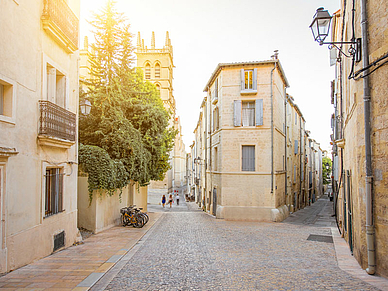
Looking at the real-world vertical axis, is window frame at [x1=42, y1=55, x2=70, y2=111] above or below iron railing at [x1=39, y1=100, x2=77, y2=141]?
above

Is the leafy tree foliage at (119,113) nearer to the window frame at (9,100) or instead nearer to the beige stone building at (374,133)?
the window frame at (9,100)

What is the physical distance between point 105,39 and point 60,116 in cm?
1150

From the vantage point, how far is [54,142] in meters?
9.12

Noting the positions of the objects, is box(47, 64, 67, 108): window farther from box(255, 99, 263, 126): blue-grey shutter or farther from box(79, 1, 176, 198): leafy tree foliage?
box(255, 99, 263, 126): blue-grey shutter

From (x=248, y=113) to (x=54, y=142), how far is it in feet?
48.2

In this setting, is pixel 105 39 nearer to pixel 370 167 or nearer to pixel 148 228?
pixel 148 228

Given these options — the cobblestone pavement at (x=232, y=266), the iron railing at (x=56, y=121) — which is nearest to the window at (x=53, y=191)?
the iron railing at (x=56, y=121)

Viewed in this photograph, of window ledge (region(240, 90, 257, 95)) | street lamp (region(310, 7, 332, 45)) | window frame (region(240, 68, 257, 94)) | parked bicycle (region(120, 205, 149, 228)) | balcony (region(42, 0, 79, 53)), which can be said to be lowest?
parked bicycle (region(120, 205, 149, 228))

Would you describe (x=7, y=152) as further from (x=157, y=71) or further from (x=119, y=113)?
(x=157, y=71)

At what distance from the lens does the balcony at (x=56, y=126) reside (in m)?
8.55

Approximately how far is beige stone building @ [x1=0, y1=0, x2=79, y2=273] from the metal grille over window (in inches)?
496

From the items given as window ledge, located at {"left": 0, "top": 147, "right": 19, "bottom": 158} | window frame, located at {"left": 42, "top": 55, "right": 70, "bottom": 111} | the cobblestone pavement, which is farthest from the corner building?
window ledge, located at {"left": 0, "top": 147, "right": 19, "bottom": 158}

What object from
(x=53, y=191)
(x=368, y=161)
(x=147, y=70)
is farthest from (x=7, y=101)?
(x=147, y=70)

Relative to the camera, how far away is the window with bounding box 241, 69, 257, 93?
21062 millimetres
